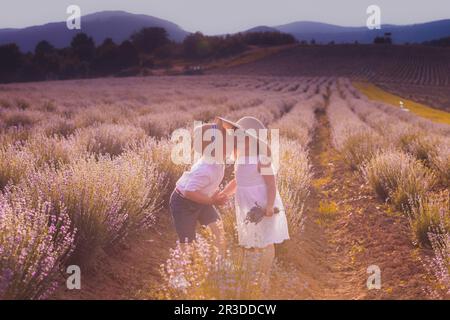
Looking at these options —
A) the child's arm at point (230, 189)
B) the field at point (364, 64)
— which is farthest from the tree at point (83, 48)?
the child's arm at point (230, 189)

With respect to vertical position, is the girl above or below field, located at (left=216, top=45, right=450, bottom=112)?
below

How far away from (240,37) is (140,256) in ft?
304

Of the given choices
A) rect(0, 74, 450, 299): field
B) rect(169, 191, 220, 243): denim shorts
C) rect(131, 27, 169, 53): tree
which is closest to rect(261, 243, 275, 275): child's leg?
rect(0, 74, 450, 299): field

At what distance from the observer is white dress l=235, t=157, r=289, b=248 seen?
11.2 ft

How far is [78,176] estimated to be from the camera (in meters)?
3.84

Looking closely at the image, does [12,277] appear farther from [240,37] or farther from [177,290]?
[240,37]

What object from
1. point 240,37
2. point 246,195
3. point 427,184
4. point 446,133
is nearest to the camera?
point 246,195

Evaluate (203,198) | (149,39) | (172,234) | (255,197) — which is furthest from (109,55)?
(255,197)

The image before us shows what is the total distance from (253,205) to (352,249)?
176cm

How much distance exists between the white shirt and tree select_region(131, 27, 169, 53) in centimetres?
8071

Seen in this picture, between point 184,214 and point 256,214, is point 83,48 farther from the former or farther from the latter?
point 256,214

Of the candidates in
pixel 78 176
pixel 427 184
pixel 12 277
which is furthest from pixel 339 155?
pixel 12 277

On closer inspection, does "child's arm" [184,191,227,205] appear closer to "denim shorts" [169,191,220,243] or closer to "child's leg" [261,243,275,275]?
"denim shorts" [169,191,220,243]

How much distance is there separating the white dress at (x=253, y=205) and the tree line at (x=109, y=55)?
58.1 metres
